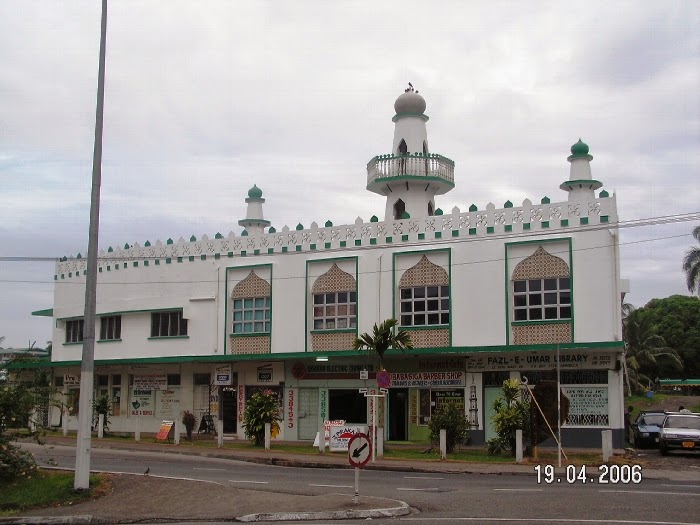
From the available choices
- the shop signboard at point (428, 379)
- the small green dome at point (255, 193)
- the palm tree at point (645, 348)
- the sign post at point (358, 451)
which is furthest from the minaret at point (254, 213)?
the palm tree at point (645, 348)

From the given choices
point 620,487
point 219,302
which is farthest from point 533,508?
point 219,302

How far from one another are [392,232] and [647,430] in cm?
1084

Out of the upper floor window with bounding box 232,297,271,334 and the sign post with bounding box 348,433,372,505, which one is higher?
the upper floor window with bounding box 232,297,271,334

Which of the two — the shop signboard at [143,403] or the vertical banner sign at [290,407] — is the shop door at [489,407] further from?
the shop signboard at [143,403]

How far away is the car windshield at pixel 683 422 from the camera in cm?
2580

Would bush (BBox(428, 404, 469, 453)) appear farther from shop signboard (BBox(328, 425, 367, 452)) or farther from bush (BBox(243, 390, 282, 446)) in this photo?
bush (BBox(243, 390, 282, 446))

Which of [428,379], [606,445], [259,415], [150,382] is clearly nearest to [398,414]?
[428,379]

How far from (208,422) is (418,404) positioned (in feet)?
29.8

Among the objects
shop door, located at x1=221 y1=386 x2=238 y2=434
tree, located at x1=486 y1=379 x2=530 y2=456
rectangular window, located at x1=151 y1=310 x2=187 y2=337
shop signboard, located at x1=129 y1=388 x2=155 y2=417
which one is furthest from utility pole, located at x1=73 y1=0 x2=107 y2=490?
shop signboard, located at x1=129 y1=388 x2=155 y2=417

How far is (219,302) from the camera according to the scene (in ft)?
112

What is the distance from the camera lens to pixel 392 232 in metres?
30.7

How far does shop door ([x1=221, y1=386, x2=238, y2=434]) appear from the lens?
33.7 m

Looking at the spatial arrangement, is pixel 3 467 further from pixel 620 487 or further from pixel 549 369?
pixel 549 369

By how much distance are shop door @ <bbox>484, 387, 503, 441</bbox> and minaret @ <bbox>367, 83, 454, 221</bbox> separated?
308 inches
